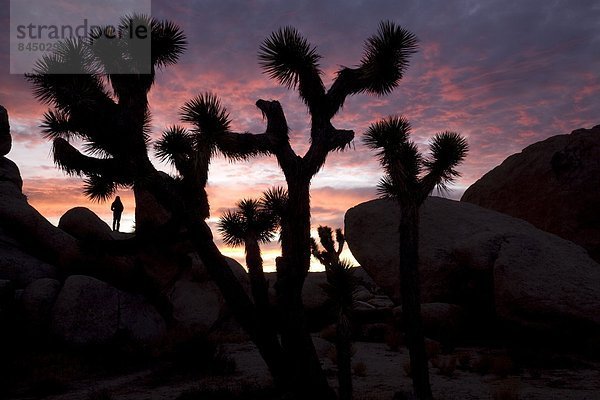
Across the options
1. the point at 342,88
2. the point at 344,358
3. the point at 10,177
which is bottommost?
the point at 344,358

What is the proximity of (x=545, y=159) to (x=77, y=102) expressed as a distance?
16.3 meters

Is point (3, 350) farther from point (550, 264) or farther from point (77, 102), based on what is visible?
point (550, 264)

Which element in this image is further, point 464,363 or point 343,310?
point 464,363

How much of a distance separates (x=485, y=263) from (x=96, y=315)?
10.7 meters

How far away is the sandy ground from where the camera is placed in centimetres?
772

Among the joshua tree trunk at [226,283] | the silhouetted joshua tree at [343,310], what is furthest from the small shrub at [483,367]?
the joshua tree trunk at [226,283]

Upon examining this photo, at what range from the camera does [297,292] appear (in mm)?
6848

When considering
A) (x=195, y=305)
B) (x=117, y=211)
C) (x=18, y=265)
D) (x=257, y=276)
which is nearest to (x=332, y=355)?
(x=257, y=276)

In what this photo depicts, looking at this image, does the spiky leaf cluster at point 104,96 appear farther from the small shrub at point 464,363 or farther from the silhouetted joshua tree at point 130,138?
the small shrub at point 464,363

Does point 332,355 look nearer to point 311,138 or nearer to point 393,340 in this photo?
point 393,340

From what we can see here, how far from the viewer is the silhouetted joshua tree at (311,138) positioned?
6.73 metres

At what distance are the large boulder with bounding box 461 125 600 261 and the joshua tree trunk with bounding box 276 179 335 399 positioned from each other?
13.4 m

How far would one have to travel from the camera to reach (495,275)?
1213 cm

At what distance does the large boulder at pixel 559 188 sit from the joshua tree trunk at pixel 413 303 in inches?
453
